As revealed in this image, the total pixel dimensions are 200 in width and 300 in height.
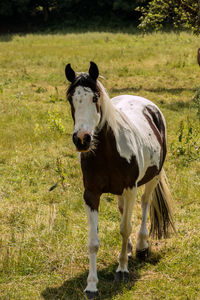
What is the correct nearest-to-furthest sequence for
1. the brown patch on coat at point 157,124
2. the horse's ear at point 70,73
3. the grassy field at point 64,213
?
the horse's ear at point 70,73, the grassy field at point 64,213, the brown patch on coat at point 157,124

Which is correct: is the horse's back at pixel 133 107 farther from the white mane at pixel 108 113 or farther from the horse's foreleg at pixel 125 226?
the horse's foreleg at pixel 125 226

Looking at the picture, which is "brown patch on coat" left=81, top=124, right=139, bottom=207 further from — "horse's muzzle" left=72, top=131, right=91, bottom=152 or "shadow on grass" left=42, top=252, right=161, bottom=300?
"shadow on grass" left=42, top=252, right=161, bottom=300

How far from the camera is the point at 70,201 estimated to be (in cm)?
580

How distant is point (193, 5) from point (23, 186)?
11362mm

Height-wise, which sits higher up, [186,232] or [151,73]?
[151,73]

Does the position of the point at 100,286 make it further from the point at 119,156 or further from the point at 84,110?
the point at 84,110

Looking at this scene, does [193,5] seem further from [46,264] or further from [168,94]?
[46,264]

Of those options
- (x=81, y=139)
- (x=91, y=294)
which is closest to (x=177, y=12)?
(x=81, y=139)

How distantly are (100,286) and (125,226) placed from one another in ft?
2.11

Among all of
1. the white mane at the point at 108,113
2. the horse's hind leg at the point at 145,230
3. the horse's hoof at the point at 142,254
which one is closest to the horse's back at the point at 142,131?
the white mane at the point at 108,113

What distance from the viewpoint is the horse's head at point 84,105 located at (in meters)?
3.19

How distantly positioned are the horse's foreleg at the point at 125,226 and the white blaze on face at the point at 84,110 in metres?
0.99

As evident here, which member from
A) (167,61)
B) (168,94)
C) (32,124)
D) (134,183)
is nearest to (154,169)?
(134,183)

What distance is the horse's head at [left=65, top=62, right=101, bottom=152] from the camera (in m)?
3.19
